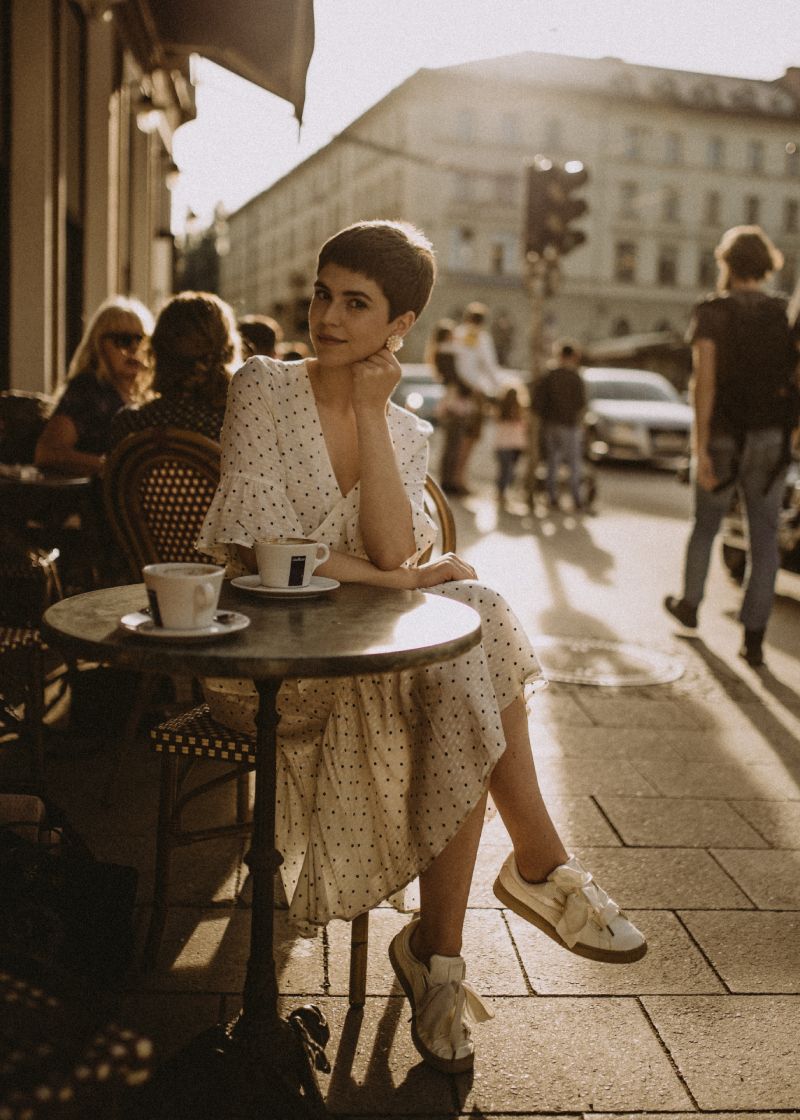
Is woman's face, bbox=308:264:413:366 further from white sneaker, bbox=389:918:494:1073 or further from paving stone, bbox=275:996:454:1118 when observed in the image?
paving stone, bbox=275:996:454:1118

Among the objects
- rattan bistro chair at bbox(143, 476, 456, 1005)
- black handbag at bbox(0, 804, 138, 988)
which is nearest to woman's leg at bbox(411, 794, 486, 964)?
rattan bistro chair at bbox(143, 476, 456, 1005)

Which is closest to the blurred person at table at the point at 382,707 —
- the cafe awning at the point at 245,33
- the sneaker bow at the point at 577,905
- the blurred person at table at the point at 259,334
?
the sneaker bow at the point at 577,905

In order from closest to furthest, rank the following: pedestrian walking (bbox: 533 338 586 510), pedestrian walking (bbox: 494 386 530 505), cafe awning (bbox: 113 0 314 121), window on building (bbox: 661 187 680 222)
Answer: cafe awning (bbox: 113 0 314 121)
pedestrian walking (bbox: 533 338 586 510)
pedestrian walking (bbox: 494 386 530 505)
window on building (bbox: 661 187 680 222)

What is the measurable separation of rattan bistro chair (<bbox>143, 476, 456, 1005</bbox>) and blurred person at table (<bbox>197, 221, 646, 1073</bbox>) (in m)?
0.06

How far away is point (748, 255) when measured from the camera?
5840 mm

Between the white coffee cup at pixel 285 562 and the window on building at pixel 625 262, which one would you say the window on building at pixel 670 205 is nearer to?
the window on building at pixel 625 262

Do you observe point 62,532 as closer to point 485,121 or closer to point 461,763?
point 461,763

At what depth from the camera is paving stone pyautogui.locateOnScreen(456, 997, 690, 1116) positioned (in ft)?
7.41

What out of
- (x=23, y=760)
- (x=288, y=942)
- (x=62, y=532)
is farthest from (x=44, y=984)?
(x=62, y=532)

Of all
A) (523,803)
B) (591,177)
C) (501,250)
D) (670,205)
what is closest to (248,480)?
(523,803)

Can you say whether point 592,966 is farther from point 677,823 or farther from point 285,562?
point 285,562

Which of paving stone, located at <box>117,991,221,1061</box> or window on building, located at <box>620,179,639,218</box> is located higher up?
window on building, located at <box>620,179,639,218</box>

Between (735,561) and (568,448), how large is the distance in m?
4.57

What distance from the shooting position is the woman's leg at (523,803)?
248 centimetres
